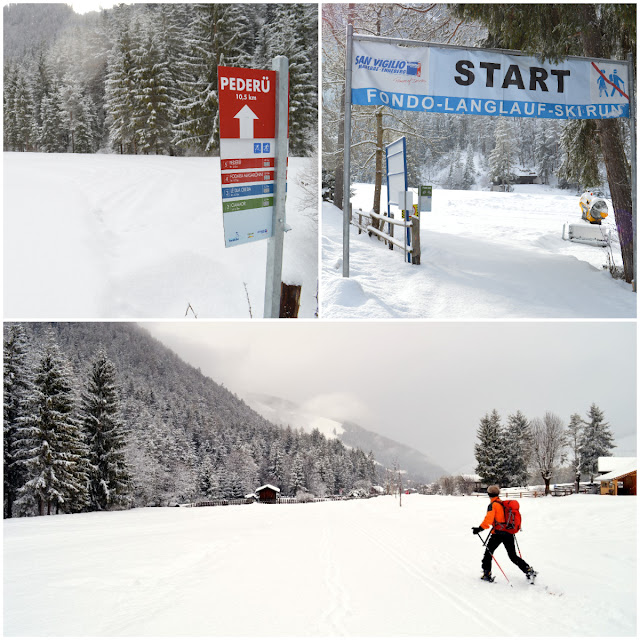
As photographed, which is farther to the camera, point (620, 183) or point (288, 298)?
point (620, 183)

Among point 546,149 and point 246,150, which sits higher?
point 546,149

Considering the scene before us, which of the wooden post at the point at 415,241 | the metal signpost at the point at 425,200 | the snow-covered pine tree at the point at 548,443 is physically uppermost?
the metal signpost at the point at 425,200

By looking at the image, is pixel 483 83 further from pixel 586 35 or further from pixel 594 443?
pixel 594 443

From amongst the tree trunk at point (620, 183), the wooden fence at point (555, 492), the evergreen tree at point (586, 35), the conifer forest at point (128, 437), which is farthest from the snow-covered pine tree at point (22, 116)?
the wooden fence at point (555, 492)

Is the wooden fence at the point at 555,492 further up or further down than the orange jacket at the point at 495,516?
further down

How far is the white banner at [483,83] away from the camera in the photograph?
700 centimetres

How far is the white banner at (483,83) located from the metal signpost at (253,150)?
2.97 meters

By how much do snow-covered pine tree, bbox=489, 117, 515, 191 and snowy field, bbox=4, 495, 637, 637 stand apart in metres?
24.0

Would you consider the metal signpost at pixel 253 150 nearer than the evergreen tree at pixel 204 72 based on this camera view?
Yes

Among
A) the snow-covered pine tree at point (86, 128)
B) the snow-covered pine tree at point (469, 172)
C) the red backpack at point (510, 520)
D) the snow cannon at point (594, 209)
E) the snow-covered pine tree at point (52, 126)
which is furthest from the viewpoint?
the snow-covered pine tree at point (469, 172)

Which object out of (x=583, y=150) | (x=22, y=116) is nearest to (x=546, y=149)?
(x=583, y=150)

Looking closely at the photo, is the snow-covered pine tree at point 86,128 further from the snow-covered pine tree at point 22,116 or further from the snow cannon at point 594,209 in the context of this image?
the snow cannon at point 594,209

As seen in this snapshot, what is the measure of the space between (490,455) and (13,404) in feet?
69.1

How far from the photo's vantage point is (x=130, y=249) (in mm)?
8828
